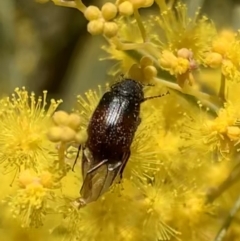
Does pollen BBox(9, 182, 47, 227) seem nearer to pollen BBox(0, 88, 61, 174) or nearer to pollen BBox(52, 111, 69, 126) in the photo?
pollen BBox(0, 88, 61, 174)

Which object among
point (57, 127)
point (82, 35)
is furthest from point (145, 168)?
point (82, 35)

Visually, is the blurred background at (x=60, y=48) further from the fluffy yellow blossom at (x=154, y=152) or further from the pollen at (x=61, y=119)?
the pollen at (x=61, y=119)

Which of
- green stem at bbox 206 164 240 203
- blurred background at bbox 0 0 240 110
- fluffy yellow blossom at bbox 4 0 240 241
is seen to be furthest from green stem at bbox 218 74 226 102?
blurred background at bbox 0 0 240 110

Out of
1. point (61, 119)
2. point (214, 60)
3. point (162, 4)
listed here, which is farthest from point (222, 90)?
point (61, 119)

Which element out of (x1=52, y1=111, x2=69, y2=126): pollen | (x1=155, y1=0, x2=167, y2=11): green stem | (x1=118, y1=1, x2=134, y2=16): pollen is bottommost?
(x1=52, y1=111, x2=69, y2=126): pollen

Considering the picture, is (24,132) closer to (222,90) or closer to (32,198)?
(32,198)
